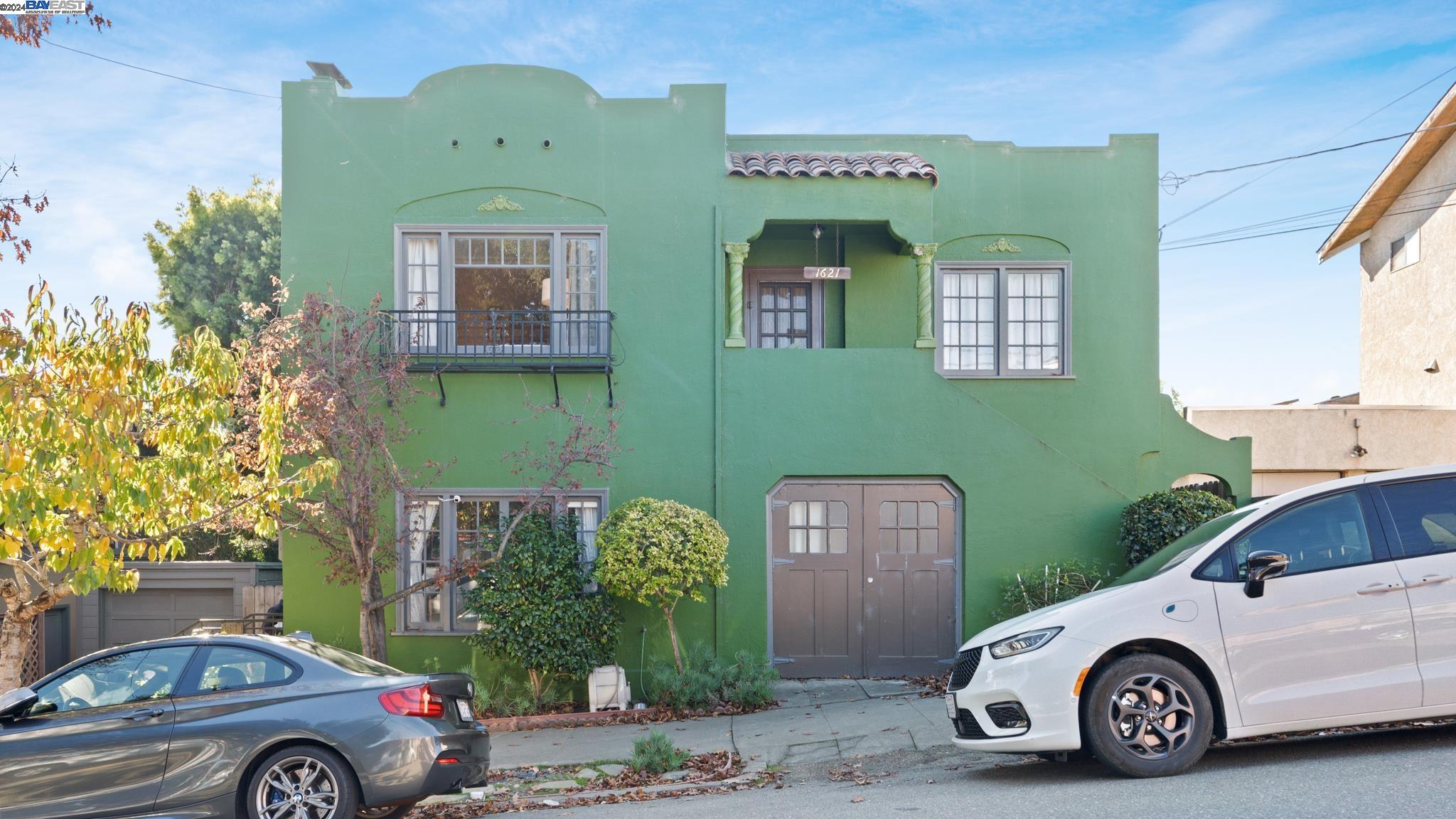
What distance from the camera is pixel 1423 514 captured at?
7219 millimetres

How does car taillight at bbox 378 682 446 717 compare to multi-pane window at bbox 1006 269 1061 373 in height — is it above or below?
below

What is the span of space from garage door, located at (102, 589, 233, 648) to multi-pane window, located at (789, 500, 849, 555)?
7.99 m

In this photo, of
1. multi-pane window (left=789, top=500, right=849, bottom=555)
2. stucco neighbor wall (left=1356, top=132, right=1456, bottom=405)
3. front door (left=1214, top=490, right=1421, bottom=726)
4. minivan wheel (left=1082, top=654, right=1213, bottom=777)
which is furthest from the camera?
stucco neighbor wall (left=1356, top=132, right=1456, bottom=405)

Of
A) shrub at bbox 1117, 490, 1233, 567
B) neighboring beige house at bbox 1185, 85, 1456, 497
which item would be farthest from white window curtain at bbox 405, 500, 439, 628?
neighboring beige house at bbox 1185, 85, 1456, 497

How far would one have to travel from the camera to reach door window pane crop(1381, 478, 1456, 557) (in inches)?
281

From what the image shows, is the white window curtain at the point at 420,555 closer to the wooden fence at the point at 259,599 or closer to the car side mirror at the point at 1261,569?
the wooden fence at the point at 259,599

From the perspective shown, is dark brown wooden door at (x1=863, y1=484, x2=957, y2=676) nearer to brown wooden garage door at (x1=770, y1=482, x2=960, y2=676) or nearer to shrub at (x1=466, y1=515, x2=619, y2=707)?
brown wooden garage door at (x1=770, y1=482, x2=960, y2=676)

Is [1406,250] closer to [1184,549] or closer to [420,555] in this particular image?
[1184,549]

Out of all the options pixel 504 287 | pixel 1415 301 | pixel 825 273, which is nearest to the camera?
pixel 504 287

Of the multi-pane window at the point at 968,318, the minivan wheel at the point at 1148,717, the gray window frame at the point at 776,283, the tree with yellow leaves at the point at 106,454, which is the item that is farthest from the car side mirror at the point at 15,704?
the multi-pane window at the point at 968,318

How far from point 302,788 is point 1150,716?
5204 mm

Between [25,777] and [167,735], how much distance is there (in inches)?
35.3

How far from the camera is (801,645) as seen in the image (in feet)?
44.0

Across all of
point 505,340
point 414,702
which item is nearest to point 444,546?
point 505,340
